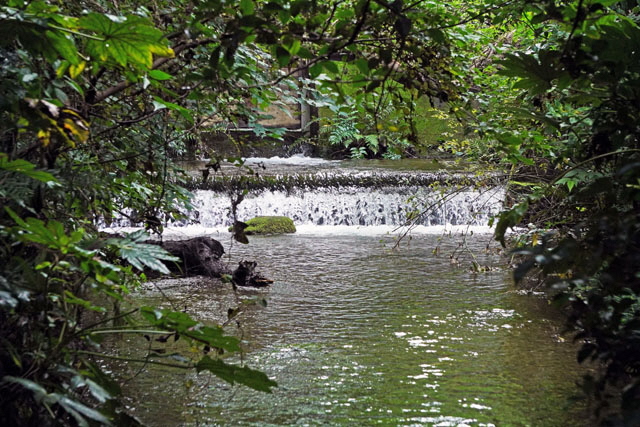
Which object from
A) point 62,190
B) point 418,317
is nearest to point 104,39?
point 62,190

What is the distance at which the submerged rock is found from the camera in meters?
→ 8.95

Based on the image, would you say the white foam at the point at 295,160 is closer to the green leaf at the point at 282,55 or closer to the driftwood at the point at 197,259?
the driftwood at the point at 197,259

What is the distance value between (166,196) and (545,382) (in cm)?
212

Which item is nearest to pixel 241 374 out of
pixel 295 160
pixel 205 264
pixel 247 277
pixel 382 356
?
pixel 382 356

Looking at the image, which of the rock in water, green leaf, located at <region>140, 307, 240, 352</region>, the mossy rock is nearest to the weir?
the mossy rock

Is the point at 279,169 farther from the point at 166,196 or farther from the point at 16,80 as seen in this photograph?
the point at 16,80

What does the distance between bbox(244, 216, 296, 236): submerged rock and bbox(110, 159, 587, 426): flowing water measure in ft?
8.17

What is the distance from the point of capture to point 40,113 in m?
1.42

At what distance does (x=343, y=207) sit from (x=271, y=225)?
1.70 meters

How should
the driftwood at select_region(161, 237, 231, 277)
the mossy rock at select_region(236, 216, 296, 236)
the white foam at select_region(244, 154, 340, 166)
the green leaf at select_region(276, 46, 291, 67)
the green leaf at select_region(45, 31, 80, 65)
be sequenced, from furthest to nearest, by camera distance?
the white foam at select_region(244, 154, 340, 166)
the mossy rock at select_region(236, 216, 296, 236)
the driftwood at select_region(161, 237, 231, 277)
the green leaf at select_region(276, 46, 291, 67)
the green leaf at select_region(45, 31, 80, 65)

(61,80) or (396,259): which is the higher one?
(61,80)

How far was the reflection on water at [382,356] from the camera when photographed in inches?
108

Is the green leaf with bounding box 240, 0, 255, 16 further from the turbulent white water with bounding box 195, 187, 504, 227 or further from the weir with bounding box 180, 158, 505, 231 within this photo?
the turbulent white water with bounding box 195, 187, 504, 227

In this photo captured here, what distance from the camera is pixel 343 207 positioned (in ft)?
34.0
